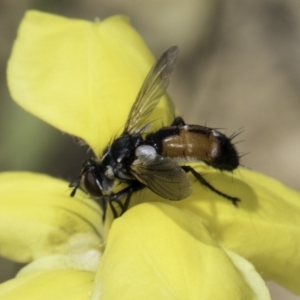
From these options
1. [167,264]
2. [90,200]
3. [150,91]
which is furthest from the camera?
[90,200]

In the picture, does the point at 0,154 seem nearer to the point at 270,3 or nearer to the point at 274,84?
the point at 274,84

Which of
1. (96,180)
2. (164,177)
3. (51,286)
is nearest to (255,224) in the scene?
(164,177)

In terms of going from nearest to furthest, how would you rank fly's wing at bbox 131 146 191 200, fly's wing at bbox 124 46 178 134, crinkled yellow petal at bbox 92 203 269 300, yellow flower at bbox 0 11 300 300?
crinkled yellow petal at bbox 92 203 269 300 → fly's wing at bbox 131 146 191 200 → yellow flower at bbox 0 11 300 300 → fly's wing at bbox 124 46 178 134

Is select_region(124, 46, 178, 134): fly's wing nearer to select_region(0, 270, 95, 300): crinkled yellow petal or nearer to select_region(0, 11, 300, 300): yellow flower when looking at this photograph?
select_region(0, 11, 300, 300): yellow flower

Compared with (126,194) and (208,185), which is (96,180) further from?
(208,185)

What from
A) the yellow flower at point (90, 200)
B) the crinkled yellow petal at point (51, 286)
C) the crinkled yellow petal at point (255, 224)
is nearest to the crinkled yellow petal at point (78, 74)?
the yellow flower at point (90, 200)

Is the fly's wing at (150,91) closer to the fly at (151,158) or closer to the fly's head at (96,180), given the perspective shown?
the fly at (151,158)

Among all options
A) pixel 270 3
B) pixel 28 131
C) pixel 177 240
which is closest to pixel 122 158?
pixel 177 240

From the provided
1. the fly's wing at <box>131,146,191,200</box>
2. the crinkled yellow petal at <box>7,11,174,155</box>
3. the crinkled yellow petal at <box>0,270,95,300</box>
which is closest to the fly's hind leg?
the fly's wing at <box>131,146,191,200</box>
